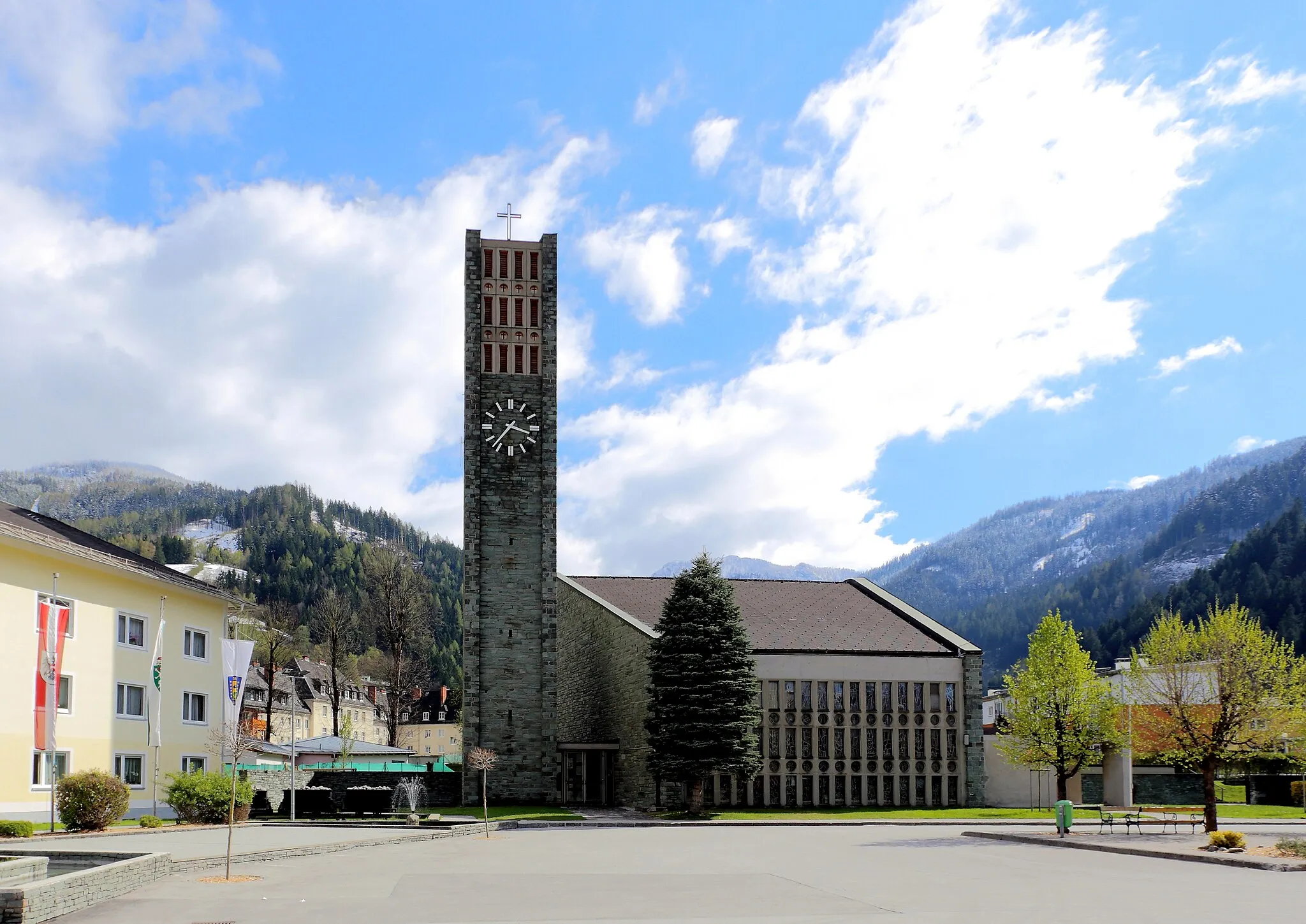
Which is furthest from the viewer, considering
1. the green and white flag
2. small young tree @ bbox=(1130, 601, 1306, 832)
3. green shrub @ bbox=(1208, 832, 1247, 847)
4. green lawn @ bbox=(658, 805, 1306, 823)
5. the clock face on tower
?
the clock face on tower

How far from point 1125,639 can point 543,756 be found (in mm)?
108337

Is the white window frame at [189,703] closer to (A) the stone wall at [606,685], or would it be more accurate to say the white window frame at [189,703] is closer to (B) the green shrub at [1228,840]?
(A) the stone wall at [606,685]

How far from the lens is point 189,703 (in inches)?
1695

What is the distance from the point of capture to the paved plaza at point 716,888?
1602 centimetres

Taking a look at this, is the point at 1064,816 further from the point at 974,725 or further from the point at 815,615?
the point at 815,615

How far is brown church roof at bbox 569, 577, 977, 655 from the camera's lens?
53.2 meters

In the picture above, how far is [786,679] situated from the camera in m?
51.1

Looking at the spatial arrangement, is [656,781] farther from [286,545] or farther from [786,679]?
[286,545]

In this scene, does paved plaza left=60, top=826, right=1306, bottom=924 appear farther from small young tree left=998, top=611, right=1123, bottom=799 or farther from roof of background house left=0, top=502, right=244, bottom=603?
small young tree left=998, top=611, right=1123, bottom=799

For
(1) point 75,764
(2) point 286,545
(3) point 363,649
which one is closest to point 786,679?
(1) point 75,764

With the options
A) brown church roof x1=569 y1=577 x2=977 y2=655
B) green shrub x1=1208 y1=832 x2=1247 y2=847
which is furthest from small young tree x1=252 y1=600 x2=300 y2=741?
green shrub x1=1208 y1=832 x2=1247 y2=847

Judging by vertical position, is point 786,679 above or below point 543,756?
above


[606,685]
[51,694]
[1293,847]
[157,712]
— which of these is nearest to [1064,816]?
[1293,847]

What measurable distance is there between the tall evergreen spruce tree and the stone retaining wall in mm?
25824
